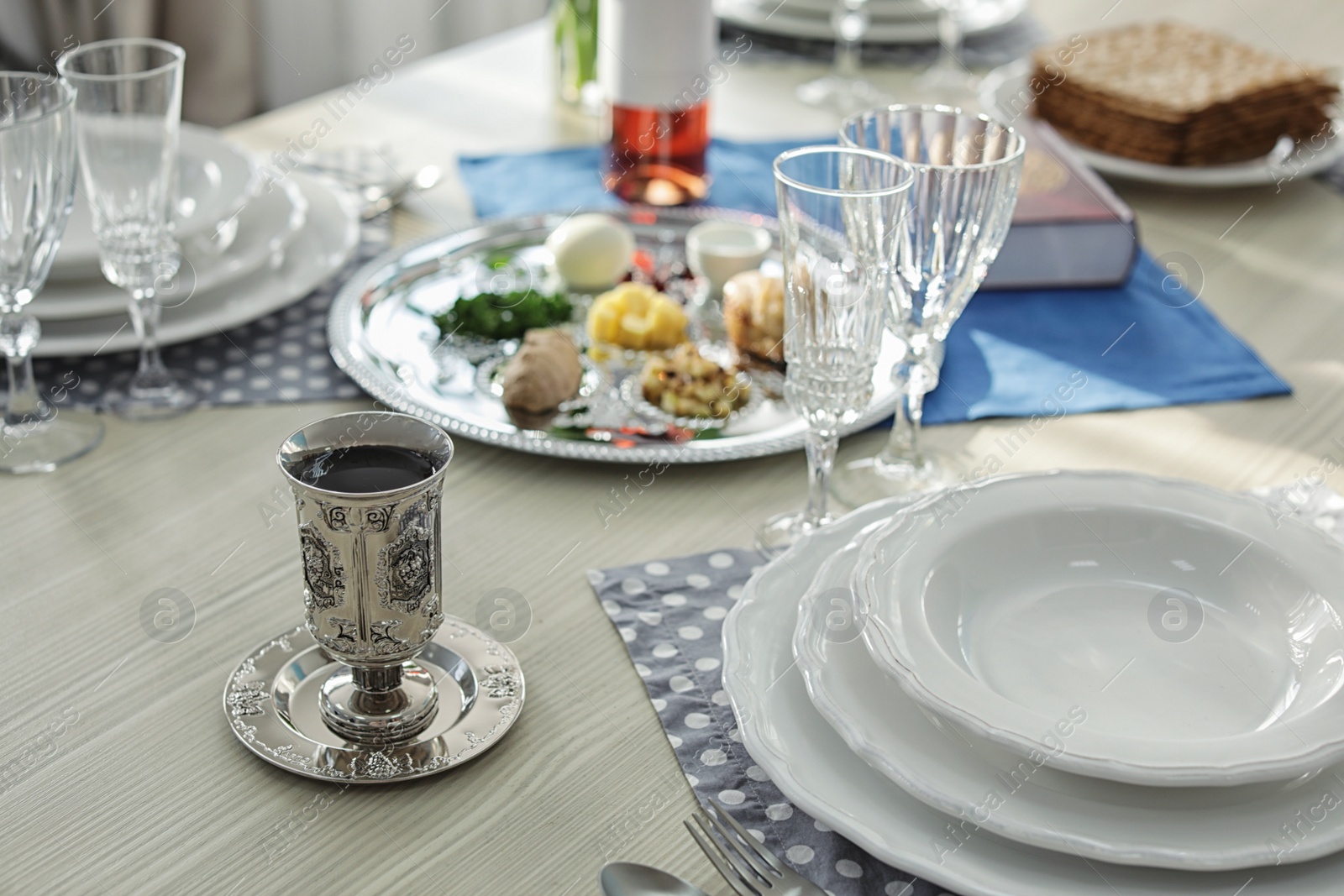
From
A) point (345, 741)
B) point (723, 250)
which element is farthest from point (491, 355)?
point (345, 741)

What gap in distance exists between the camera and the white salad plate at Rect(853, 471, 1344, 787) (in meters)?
0.54

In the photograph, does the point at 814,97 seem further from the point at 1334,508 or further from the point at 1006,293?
the point at 1334,508

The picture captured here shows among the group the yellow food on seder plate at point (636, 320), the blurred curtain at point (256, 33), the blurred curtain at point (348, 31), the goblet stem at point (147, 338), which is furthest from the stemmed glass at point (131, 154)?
the blurred curtain at point (348, 31)

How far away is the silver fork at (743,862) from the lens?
0.52 m

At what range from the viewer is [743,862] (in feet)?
1.77

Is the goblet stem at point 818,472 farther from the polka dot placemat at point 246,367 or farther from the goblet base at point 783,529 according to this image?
the polka dot placemat at point 246,367

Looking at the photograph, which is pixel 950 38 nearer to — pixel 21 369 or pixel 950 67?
pixel 950 67

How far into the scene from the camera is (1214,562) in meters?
0.68

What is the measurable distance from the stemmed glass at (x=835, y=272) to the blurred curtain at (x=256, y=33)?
1718mm

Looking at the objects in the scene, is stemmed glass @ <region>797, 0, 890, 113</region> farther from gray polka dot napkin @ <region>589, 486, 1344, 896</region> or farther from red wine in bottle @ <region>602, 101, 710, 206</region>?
gray polka dot napkin @ <region>589, 486, 1344, 896</region>

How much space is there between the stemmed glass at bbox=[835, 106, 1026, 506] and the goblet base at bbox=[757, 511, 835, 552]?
5 centimetres

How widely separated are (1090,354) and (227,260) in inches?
29.1

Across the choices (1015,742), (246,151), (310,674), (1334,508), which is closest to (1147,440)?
(1334,508)

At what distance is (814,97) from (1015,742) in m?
1.25
